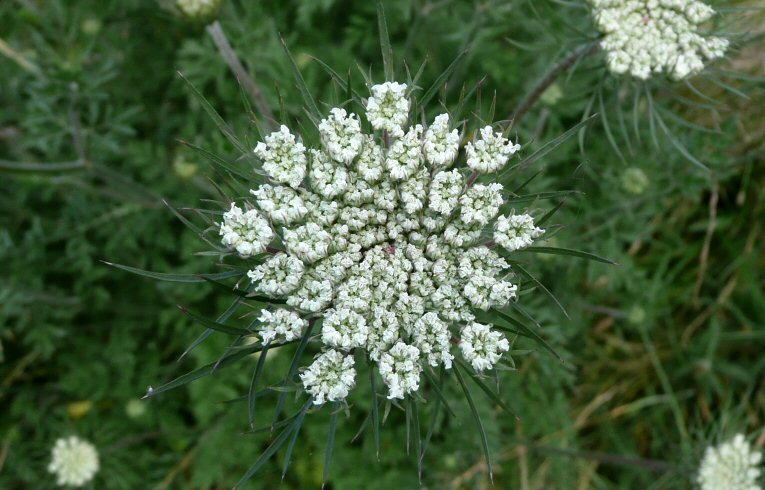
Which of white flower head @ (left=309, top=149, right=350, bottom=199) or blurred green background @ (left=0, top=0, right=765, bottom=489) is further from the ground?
blurred green background @ (left=0, top=0, right=765, bottom=489)

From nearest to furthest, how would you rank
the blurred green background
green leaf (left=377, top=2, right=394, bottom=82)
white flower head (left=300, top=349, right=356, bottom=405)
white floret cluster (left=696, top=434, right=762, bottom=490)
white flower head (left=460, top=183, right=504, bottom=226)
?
white flower head (left=300, top=349, right=356, bottom=405) → white flower head (left=460, top=183, right=504, bottom=226) → green leaf (left=377, top=2, right=394, bottom=82) → white floret cluster (left=696, top=434, right=762, bottom=490) → the blurred green background

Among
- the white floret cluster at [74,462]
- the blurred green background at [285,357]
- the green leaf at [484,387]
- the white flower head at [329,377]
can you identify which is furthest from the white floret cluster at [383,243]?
the white floret cluster at [74,462]

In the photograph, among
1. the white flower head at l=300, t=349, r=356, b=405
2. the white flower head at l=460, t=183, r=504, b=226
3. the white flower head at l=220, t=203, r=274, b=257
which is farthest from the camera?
the white flower head at l=460, t=183, r=504, b=226

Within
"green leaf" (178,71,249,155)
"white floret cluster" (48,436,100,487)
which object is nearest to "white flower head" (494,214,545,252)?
"green leaf" (178,71,249,155)

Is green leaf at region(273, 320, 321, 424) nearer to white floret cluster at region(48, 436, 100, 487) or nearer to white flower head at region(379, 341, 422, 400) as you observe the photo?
white flower head at region(379, 341, 422, 400)

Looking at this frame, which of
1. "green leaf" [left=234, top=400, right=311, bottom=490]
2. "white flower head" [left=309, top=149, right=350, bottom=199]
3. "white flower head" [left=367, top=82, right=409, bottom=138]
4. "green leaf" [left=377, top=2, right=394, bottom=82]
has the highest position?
"green leaf" [left=377, top=2, right=394, bottom=82]

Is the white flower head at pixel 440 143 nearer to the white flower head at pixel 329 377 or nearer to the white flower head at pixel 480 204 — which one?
the white flower head at pixel 480 204

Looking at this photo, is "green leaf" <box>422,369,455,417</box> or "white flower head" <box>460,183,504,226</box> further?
"white flower head" <box>460,183,504,226</box>

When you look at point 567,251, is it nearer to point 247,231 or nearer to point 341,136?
point 341,136
